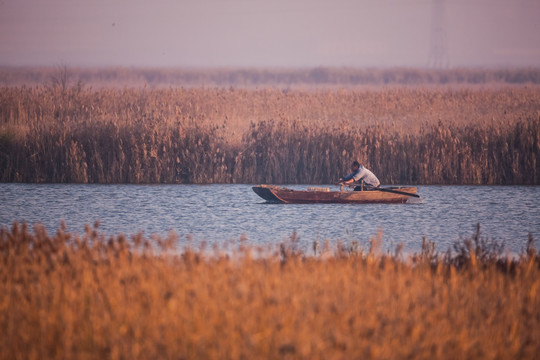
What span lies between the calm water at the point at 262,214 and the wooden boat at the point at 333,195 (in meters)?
0.29

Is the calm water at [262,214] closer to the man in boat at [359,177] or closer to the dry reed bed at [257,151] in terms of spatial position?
the dry reed bed at [257,151]

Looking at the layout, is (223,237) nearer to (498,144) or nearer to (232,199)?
(232,199)

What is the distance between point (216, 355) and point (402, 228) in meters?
12.5

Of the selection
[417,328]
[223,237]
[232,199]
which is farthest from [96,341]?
[232,199]

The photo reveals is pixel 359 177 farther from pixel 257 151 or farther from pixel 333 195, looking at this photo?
pixel 257 151

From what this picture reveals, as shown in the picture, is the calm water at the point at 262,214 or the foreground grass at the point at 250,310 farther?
the calm water at the point at 262,214

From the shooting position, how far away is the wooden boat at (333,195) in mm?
20797

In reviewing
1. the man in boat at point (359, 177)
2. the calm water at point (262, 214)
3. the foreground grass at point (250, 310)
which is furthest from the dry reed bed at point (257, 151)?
the foreground grass at point (250, 310)

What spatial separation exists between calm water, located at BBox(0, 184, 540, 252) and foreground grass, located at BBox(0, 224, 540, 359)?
6.35 meters

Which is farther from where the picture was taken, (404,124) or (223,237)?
(404,124)

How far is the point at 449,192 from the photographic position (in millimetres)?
24734

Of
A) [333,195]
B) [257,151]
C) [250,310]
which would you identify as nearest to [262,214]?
[333,195]

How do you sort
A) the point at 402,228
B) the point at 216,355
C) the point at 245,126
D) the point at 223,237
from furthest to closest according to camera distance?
1. the point at 245,126
2. the point at 402,228
3. the point at 223,237
4. the point at 216,355

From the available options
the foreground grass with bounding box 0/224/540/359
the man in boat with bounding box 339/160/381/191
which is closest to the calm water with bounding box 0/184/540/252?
the man in boat with bounding box 339/160/381/191
